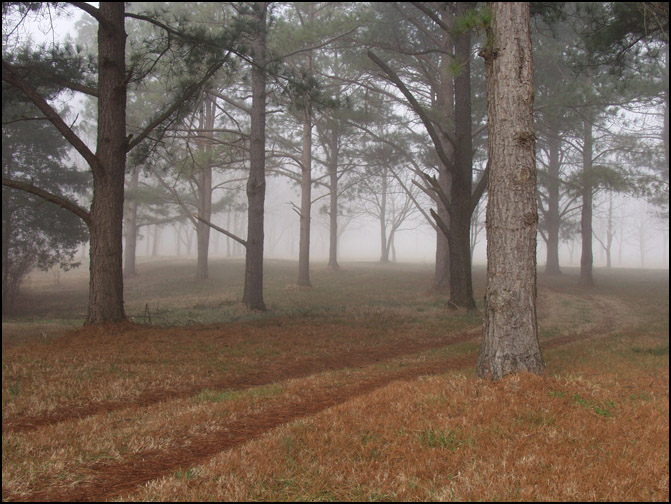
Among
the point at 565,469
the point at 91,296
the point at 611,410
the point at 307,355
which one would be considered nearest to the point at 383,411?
the point at 565,469

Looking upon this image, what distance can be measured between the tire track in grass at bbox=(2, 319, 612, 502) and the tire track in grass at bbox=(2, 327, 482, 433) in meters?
1.33

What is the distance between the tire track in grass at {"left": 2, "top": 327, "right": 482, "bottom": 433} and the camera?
4852 mm

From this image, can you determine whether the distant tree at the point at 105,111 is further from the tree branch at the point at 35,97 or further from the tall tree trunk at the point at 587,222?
the tall tree trunk at the point at 587,222

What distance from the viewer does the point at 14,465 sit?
356 centimetres

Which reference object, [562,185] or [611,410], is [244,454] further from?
[562,185]

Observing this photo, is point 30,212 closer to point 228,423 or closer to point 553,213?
point 228,423

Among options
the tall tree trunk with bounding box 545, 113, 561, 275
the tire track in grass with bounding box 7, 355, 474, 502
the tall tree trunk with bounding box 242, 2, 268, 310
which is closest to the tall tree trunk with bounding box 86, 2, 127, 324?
the tall tree trunk with bounding box 242, 2, 268, 310

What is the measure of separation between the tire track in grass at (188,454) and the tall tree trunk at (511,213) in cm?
174

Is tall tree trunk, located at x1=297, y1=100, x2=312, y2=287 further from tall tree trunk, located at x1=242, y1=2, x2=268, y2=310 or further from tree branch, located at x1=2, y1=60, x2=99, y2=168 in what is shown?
tree branch, located at x1=2, y1=60, x2=99, y2=168

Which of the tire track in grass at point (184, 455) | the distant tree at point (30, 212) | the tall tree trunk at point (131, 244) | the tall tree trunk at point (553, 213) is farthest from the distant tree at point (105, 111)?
the tall tree trunk at point (553, 213)

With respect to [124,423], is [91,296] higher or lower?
higher

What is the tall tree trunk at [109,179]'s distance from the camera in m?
9.16

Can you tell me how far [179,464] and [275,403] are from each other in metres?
1.72

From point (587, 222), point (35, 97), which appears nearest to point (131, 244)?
point (35, 97)
